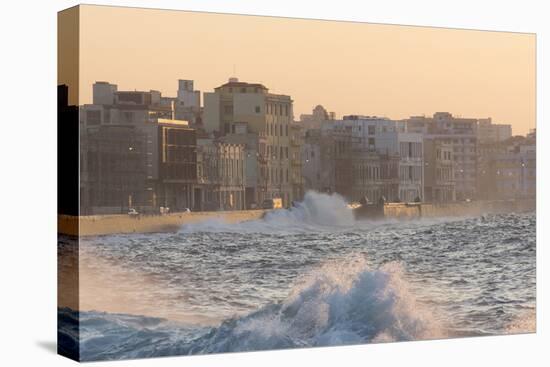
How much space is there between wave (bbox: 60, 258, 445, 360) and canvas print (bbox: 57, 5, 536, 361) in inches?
0.6

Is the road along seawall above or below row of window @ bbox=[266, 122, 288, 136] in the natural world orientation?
below

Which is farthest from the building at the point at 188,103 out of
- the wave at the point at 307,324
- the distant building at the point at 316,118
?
the wave at the point at 307,324

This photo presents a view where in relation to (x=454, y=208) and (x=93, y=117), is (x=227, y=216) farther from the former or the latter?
(x=454, y=208)

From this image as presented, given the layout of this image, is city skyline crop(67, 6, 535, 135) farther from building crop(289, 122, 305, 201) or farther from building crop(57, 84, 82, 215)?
building crop(57, 84, 82, 215)

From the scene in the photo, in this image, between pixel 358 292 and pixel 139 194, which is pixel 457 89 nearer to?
pixel 358 292

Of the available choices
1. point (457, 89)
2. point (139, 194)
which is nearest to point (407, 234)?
point (457, 89)

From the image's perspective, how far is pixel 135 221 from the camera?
629 inches

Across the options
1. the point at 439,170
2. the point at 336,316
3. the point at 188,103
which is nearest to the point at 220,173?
the point at 188,103

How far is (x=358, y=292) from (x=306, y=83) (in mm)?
2206

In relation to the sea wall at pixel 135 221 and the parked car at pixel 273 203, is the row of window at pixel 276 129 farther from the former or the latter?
the sea wall at pixel 135 221

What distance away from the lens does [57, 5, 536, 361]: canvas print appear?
15.8 m

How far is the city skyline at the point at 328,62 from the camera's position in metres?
15.9

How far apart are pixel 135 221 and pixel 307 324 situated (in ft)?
6.99

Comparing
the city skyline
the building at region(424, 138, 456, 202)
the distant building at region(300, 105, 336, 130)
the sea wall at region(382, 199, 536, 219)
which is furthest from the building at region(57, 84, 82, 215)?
the building at region(424, 138, 456, 202)
